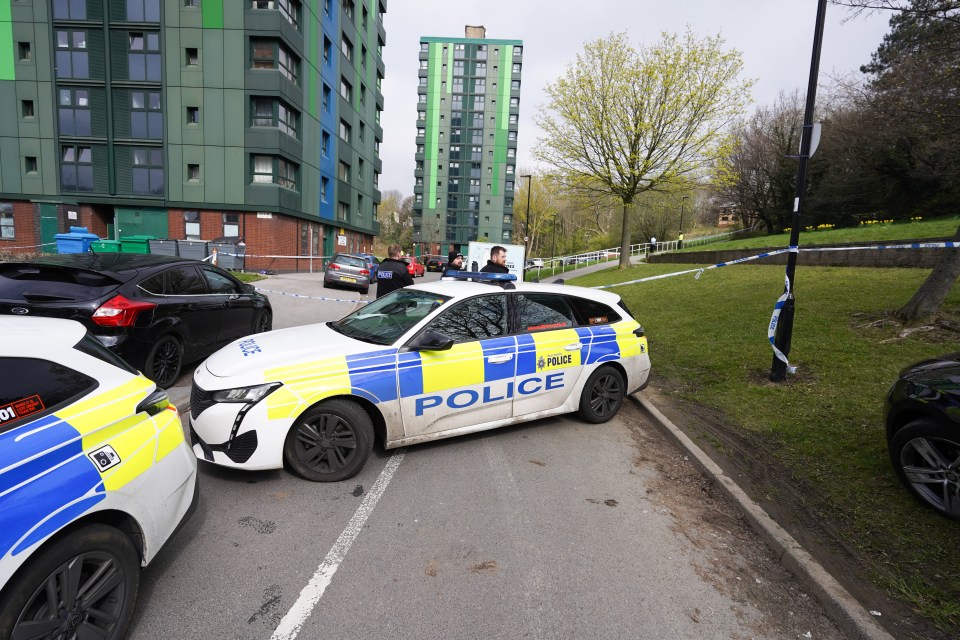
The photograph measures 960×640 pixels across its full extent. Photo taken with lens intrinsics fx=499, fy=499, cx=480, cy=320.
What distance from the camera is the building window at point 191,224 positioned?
28141 millimetres

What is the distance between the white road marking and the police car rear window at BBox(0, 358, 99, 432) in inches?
55.0

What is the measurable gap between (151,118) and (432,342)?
31.3 metres

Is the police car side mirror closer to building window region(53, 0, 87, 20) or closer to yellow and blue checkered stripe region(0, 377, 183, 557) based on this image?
yellow and blue checkered stripe region(0, 377, 183, 557)

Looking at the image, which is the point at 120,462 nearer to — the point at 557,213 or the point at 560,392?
the point at 560,392

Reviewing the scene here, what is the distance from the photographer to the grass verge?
10.2 ft

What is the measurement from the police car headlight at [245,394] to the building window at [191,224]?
95.1 feet

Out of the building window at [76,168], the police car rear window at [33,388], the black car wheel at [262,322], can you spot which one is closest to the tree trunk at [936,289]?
the police car rear window at [33,388]

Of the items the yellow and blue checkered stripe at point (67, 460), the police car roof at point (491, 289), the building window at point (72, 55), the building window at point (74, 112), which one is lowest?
the yellow and blue checkered stripe at point (67, 460)

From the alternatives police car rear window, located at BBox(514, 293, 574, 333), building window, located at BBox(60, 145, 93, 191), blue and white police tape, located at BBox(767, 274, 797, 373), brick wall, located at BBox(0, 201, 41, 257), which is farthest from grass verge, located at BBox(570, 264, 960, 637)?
brick wall, located at BBox(0, 201, 41, 257)

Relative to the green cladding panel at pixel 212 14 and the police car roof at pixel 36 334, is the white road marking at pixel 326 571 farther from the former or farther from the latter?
the green cladding panel at pixel 212 14

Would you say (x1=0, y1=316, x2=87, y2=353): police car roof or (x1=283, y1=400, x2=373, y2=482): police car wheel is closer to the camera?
(x1=0, y1=316, x2=87, y2=353): police car roof

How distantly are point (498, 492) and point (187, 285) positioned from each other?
487 cm

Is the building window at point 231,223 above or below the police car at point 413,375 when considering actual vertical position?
above

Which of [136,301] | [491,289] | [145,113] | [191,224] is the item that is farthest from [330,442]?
[145,113]
